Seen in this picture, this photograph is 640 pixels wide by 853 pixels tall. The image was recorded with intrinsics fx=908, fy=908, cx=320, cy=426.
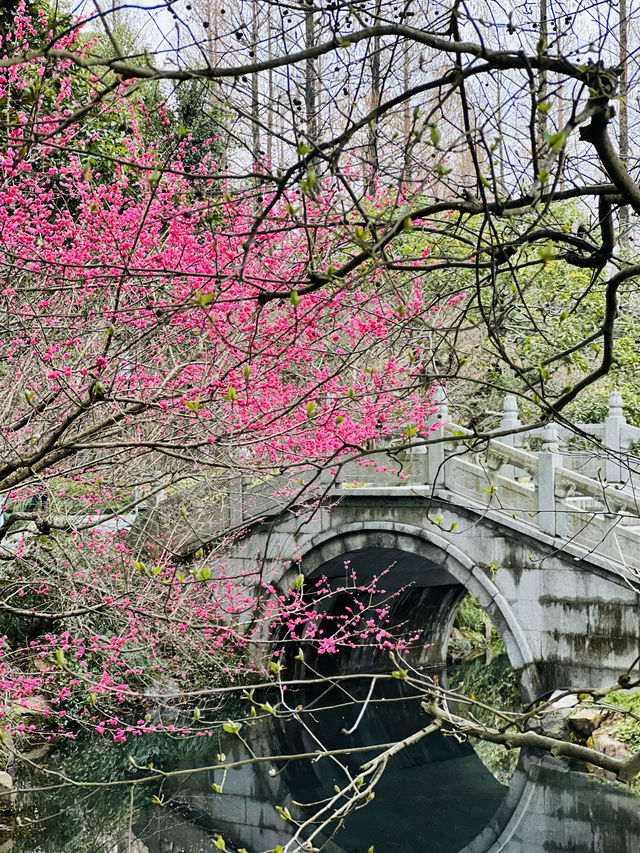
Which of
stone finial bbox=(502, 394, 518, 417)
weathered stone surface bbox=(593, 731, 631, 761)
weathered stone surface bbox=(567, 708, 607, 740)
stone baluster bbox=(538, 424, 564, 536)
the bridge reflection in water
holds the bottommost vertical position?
the bridge reflection in water

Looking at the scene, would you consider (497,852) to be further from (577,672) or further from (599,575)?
(599,575)

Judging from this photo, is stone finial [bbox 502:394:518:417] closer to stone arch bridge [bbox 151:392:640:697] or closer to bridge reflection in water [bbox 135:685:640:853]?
stone arch bridge [bbox 151:392:640:697]

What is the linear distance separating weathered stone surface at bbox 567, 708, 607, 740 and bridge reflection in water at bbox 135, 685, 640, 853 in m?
0.51

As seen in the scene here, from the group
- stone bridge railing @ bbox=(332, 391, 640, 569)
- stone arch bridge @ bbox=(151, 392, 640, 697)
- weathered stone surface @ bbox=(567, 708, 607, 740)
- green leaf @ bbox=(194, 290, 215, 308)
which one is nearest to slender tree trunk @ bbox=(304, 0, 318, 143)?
green leaf @ bbox=(194, 290, 215, 308)

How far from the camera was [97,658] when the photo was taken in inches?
412

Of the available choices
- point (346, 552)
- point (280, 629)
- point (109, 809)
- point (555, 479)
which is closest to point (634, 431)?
point (555, 479)

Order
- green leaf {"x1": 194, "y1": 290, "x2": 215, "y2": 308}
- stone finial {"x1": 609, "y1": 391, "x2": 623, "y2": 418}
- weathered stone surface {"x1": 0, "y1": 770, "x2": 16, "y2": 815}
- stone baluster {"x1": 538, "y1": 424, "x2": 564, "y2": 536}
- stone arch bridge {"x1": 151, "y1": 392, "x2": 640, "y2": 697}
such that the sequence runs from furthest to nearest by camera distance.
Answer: stone finial {"x1": 609, "y1": 391, "x2": 623, "y2": 418}, stone baluster {"x1": 538, "y1": 424, "x2": 564, "y2": 536}, stone arch bridge {"x1": 151, "y1": 392, "x2": 640, "y2": 697}, weathered stone surface {"x1": 0, "y1": 770, "x2": 16, "y2": 815}, green leaf {"x1": 194, "y1": 290, "x2": 215, "y2": 308}

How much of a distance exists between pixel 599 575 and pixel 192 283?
5989 millimetres

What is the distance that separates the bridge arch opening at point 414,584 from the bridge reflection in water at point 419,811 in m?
1.21

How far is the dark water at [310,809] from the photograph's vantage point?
322 inches

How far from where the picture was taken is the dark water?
817 centimetres

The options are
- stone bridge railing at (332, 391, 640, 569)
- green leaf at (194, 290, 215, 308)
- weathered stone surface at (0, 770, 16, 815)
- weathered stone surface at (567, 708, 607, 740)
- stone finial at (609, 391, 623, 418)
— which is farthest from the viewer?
stone finial at (609, 391, 623, 418)

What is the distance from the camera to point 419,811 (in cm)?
977

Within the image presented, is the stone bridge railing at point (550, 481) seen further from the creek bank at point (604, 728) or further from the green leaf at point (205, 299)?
the green leaf at point (205, 299)
